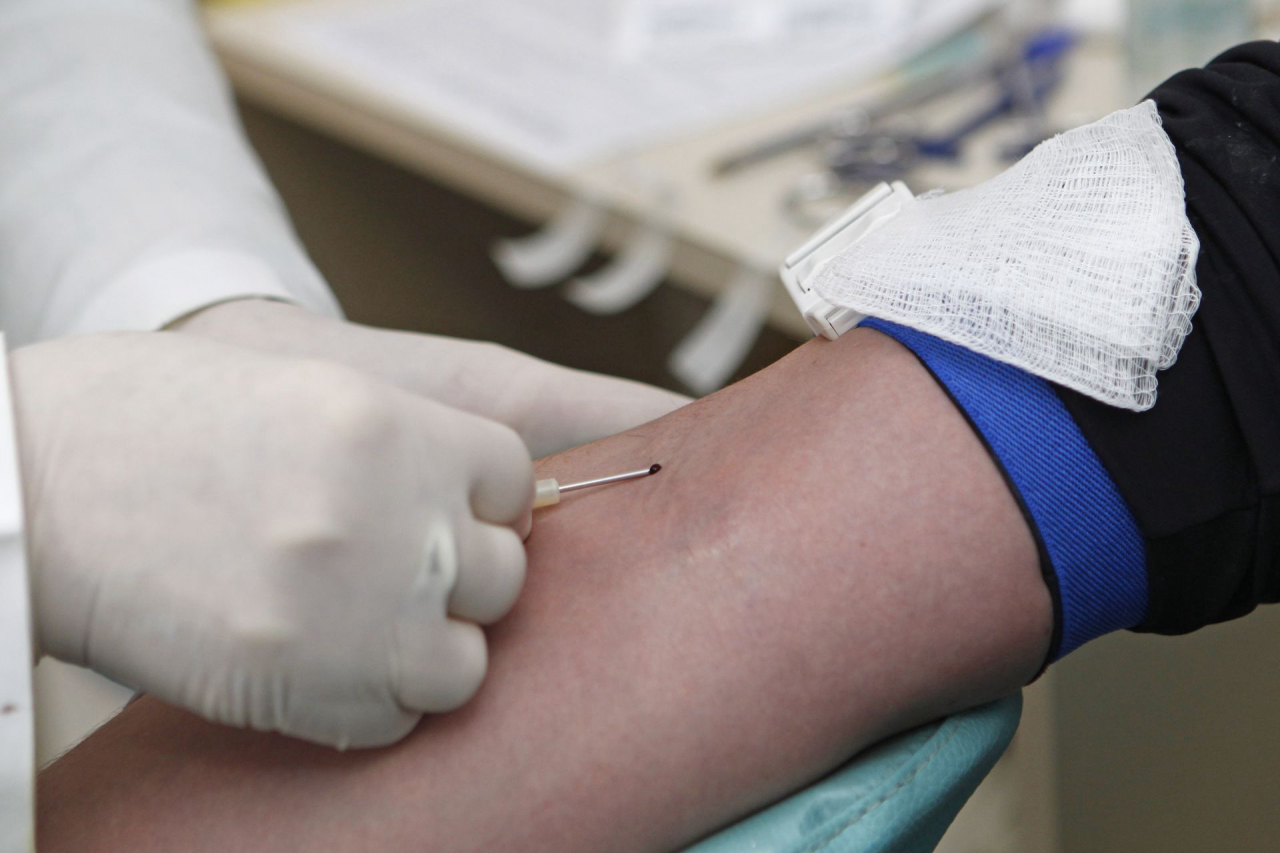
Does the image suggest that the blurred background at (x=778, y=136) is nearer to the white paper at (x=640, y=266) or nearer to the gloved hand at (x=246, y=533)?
the white paper at (x=640, y=266)

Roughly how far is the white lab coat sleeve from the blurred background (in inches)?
8.3

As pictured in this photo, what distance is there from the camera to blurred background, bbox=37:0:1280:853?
0.80 m

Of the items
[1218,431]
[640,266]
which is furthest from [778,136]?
[1218,431]

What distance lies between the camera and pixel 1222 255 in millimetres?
527

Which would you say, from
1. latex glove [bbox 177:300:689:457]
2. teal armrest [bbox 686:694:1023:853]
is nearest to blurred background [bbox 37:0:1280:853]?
teal armrest [bbox 686:694:1023:853]

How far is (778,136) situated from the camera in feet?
3.97

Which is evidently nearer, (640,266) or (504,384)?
(504,384)

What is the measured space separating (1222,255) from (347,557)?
1.42ft

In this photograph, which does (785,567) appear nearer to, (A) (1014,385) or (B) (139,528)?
(A) (1014,385)

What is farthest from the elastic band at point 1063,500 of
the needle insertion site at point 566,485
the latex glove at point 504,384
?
the latex glove at point 504,384

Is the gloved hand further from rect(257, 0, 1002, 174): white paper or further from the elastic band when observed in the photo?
rect(257, 0, 1002, 174): white paper

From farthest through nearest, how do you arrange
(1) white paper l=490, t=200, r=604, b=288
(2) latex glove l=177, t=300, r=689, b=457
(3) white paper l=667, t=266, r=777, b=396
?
1. (1) white paper l=490, t=200, r=604, b=288
2. (3) white paper l=667, t=266, r=777, b=396
3. (2) latex glove l=177, t=300, r=689, b=457

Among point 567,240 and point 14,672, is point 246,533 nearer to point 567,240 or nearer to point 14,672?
point 14,672

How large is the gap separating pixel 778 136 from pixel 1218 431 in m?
0.78
